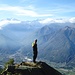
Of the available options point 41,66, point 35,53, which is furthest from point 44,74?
point 35,53

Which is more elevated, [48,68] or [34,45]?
[34,45]

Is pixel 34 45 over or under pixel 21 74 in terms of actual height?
over

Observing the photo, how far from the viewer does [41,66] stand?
41.2 metres

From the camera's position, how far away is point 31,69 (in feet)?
128

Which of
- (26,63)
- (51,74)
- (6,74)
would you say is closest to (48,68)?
(51,74)

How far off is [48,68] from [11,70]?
6275mm

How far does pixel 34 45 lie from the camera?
1650 inches

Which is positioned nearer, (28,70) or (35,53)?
(28,70)

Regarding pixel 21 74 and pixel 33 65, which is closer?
pixel 21 74

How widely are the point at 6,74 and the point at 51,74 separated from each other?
754 centimetres

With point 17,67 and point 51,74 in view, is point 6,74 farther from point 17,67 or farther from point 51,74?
point 51,74

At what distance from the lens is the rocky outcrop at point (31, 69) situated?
3856 centimetres

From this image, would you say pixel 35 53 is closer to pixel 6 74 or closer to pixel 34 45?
pixel 34 45

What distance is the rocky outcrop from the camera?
127ft
